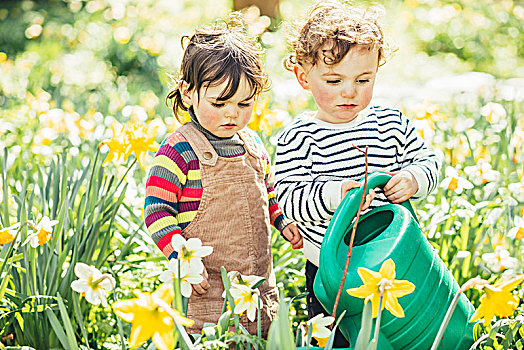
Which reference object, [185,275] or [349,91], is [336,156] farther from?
[185,275]

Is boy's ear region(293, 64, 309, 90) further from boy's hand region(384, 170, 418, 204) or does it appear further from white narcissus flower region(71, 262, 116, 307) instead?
white narcissus flower region(71, 262, 116, 307)

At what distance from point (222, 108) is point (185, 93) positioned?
127 millimetres

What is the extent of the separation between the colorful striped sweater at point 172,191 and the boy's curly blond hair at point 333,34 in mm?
355

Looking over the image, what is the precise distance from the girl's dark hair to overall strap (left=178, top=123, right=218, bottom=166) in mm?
112

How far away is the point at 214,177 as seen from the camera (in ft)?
5.39

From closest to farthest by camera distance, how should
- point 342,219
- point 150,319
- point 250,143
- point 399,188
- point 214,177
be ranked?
point 150,319
point 342,219
point 399,188
point 214,177
point 250,143

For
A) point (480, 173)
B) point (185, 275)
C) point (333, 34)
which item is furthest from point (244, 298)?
point (480, 173)

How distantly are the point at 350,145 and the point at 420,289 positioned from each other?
510 mm

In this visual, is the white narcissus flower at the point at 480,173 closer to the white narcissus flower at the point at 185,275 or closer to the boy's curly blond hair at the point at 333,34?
the boy's curly blond hair at the point at 333,34

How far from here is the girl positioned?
1.60 m

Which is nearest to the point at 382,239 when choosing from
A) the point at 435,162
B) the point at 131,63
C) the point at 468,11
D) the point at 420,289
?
the point at 420,289

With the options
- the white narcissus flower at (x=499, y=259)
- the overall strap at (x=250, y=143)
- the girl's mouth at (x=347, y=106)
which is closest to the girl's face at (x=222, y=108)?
the overall strap at (x=250, y=143)

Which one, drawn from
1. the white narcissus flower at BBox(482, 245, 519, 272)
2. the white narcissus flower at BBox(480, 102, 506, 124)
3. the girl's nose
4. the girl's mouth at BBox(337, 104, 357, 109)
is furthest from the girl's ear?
the white narcissus flower at BBox(480, 102, 506, 124)

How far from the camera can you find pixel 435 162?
1715 millimetres
